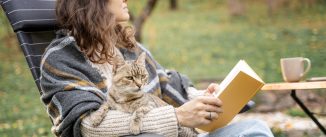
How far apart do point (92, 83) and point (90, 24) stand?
27 cm

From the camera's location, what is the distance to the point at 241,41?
1327 cm

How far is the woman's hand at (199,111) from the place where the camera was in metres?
2.19

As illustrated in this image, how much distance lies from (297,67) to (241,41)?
393 inches

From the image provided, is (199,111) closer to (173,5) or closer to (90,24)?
(90,24)

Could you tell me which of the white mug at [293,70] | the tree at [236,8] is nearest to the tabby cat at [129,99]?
the white mug at [293,70]

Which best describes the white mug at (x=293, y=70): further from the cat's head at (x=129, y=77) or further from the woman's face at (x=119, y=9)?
the cat's head at (x=129, y=77)

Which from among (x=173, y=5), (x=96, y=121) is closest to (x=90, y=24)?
(x=96, y=121)

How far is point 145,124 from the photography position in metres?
2.22

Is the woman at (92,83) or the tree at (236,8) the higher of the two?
the woman at (92,83)

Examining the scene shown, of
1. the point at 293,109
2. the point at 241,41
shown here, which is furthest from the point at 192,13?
the point at 293,109

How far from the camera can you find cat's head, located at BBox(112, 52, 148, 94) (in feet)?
7.47

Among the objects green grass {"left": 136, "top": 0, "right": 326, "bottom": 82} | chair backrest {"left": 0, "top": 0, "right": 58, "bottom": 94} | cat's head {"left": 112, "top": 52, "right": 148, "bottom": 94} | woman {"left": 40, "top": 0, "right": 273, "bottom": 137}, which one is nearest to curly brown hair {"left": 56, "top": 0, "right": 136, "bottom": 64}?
woman {"left": 40, "top": 0, "right": 273, "bottom": 137}

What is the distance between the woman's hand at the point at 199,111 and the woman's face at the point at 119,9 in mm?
644

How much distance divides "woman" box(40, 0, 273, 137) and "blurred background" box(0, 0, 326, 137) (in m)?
2.31
